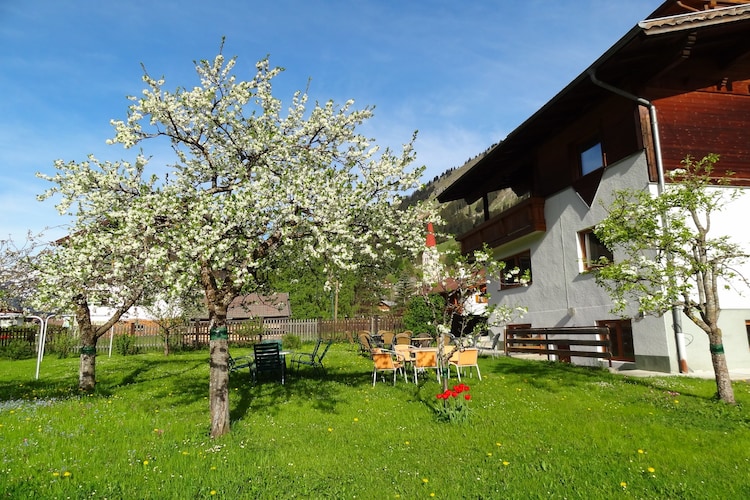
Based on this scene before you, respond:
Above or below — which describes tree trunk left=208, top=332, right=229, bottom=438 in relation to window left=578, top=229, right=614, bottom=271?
below

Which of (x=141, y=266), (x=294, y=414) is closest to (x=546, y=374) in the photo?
(x=294, y=414)

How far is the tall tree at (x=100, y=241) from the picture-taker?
695cm

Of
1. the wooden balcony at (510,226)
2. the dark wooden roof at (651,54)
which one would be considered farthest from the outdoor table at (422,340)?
the dark wooden roof at (651,54)

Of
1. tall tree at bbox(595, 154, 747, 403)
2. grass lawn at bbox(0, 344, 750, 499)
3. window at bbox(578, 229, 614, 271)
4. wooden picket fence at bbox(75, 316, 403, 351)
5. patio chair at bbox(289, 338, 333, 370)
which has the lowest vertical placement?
grass lawn at bbox(0, 344, 750, 499)

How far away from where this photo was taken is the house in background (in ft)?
38.3

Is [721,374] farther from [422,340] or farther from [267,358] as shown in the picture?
[422,340]

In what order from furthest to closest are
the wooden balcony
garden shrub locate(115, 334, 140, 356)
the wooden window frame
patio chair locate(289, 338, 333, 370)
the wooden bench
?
garden shrub locate(115, 334, 140, 356)
the wooden balcony
the wooden window frame
patio chair locate(289, 338, 333, 370)
the wooden bench

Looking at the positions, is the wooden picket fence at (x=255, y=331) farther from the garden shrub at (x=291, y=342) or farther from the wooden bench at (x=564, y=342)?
the wooden bench at (x=564, y=342)

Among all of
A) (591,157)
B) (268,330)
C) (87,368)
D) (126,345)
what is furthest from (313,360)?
(268,330)

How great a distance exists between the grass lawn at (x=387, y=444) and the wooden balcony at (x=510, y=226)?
22.9ft

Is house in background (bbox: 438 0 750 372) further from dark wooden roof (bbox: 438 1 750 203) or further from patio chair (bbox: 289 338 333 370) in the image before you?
patio chair (bbox: 289 338 333 370)

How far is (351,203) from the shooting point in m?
7.73

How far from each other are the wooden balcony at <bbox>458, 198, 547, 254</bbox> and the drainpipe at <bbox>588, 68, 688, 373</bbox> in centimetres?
467

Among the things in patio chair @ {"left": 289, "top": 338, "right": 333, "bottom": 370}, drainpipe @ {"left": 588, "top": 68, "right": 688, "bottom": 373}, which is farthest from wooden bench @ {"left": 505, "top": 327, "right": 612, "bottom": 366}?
patio chair @ {"left": 289, "top": 338, "right": 333, "bottom": 370}
